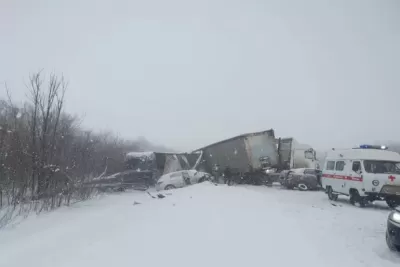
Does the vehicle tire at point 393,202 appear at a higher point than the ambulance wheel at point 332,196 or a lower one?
higher

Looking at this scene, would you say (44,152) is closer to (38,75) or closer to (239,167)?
(38,75)

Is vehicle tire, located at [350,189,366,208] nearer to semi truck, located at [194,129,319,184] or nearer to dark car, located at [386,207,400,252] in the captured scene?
dark car, located at [386,207,400,252]

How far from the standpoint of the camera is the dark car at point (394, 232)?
569 centimetres

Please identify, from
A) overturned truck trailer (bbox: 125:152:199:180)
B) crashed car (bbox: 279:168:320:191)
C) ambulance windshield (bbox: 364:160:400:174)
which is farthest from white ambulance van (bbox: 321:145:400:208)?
overturned truck trailer (bbox: 125:152:199:180)

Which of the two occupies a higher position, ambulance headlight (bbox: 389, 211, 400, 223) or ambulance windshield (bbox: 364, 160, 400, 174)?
ambulance windshield (bbox: 364, 160, 400, 174)

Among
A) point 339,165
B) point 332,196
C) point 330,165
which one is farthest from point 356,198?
point 330,165

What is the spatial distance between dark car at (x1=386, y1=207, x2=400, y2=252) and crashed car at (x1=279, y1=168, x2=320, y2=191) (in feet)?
45.5

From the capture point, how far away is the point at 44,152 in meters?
11.5

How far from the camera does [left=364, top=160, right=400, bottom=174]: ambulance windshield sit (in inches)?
453

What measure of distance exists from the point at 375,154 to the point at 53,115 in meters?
→ 13.1

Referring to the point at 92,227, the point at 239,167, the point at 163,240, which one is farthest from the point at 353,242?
the point at 239,167

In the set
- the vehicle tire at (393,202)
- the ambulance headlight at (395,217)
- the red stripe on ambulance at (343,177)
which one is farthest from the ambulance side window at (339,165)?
the ambulance headlight at (395,217)

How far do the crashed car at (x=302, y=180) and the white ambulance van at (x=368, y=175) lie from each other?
5.74 meters

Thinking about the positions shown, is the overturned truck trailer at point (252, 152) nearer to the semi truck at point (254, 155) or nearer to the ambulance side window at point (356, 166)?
the semi truck at point (254, 155)
